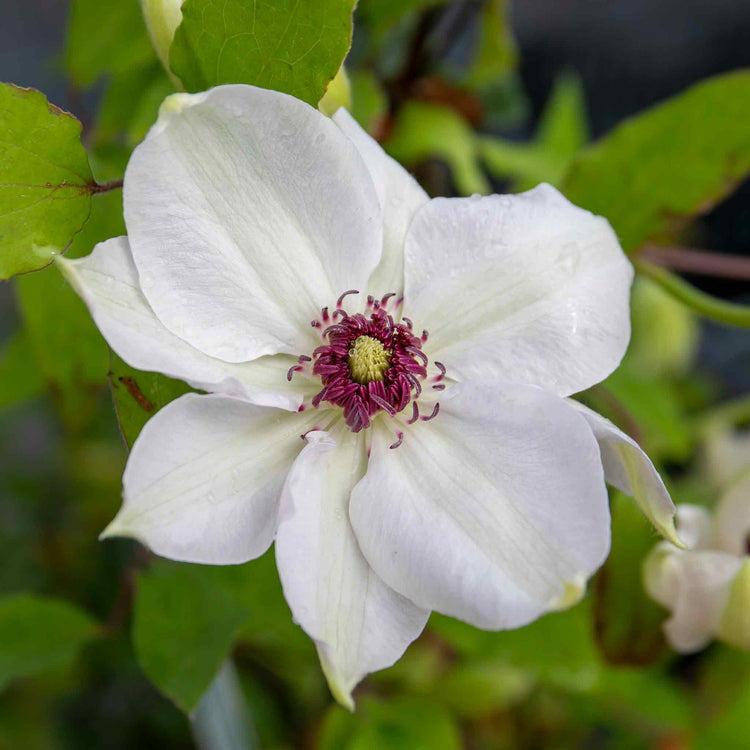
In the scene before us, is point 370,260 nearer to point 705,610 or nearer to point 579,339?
point 579,339

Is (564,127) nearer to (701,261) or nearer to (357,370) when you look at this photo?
(701,261)

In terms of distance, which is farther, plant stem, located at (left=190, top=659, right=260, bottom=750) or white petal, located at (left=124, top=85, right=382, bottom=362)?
plant stem, located at (left=190, top=659, right=260, bottom=750)

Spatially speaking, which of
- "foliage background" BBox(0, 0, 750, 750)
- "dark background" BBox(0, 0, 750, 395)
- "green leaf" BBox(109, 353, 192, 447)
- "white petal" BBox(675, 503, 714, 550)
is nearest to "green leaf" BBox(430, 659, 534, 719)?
"foliage background" BBox(0, 0, 750, 750)

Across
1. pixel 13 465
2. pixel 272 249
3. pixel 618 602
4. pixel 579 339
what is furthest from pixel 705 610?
pixel 13 465

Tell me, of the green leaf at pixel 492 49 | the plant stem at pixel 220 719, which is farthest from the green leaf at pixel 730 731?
the green leaf at pixel 492 49

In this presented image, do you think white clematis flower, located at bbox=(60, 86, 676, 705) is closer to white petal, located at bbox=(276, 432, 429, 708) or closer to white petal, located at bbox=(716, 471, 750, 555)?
white petal, located at bbox=(276, 432, 429, 708)

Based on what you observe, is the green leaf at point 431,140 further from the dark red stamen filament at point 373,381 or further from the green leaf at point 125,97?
the dark red stamen filament at point 373,381

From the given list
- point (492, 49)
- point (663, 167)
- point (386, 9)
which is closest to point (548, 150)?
point (492, 49)
